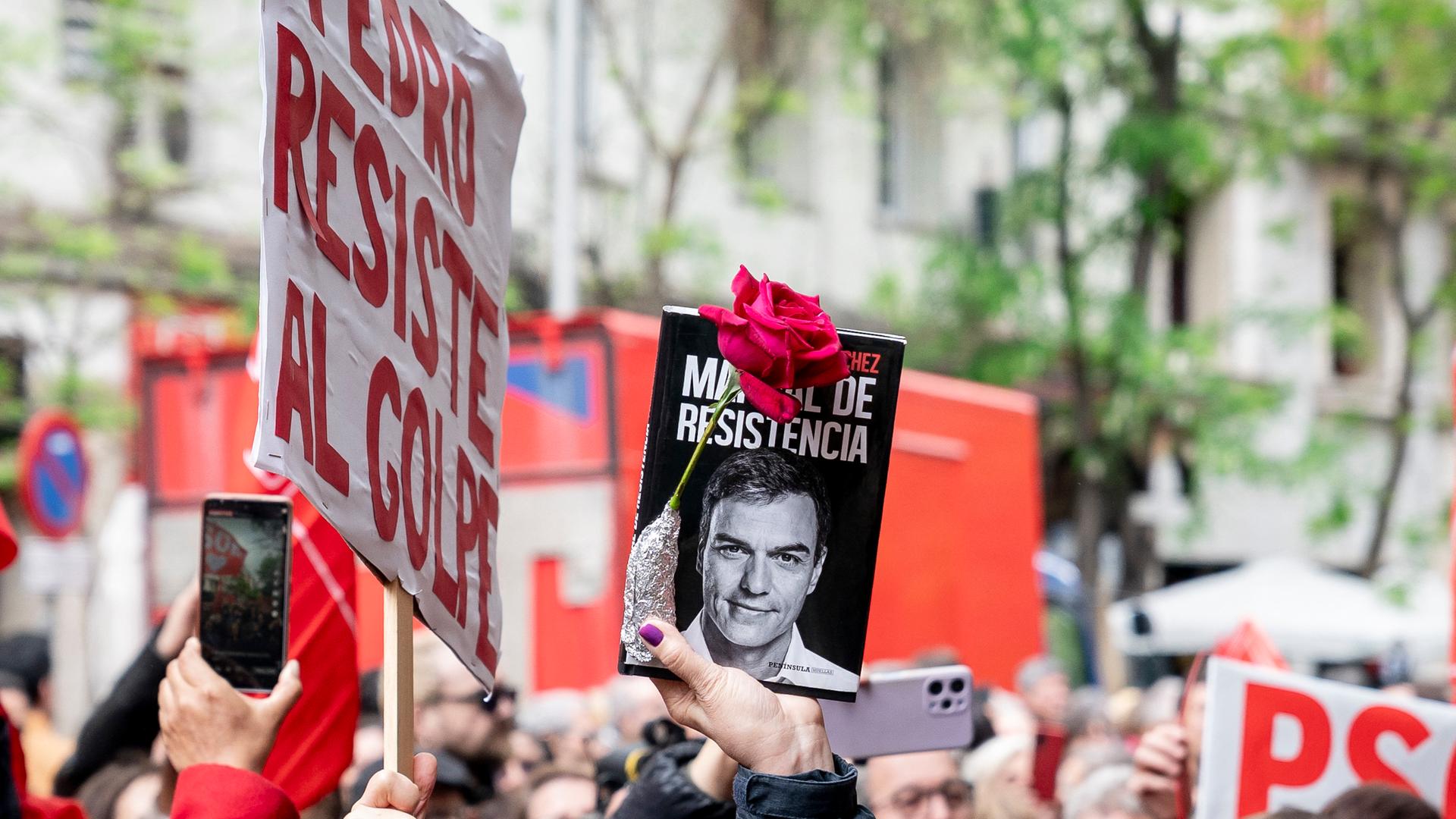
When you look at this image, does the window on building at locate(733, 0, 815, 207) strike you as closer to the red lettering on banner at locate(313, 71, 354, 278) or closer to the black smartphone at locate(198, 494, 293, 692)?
the black smartphone at locate(198, 494, 293, 692)

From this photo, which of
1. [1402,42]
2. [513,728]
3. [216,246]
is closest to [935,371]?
[1402,42]

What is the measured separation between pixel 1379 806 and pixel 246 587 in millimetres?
2285

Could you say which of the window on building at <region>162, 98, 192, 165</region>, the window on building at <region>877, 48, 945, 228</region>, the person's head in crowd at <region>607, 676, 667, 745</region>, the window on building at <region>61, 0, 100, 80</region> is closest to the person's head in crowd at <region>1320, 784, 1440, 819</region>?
the person's head in crowd at <region>607, 676, 667, 745</region>

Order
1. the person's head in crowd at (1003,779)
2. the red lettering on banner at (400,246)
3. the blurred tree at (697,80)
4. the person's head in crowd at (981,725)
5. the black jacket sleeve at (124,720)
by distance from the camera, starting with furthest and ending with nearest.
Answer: the blurred tree at (697,80), the person's head in crowd at (981,725), the person's head in crowd at (1003,779), the black jacket sleeve at (124,720), the red lettering on banner at (400,246)

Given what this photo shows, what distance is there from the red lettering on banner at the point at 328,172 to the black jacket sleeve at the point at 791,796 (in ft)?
2.80

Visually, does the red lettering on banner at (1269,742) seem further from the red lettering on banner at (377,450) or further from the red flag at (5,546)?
the red flag at (5,546)

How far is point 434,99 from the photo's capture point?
2602 millimetres

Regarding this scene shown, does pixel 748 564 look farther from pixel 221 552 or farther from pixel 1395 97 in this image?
pixel 1395 97

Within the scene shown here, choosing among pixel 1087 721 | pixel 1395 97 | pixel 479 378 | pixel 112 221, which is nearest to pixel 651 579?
pixel 479 378

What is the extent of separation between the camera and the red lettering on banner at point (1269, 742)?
13.3ft

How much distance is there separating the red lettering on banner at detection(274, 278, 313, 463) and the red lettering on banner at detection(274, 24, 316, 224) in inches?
4.7

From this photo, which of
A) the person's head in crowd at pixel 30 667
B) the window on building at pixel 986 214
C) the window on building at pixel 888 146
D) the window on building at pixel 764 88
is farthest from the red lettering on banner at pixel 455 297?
the window on building at pixel 888 146

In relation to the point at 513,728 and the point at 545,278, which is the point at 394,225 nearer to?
the point at 513,728

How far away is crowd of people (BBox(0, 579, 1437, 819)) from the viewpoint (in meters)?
2.25
